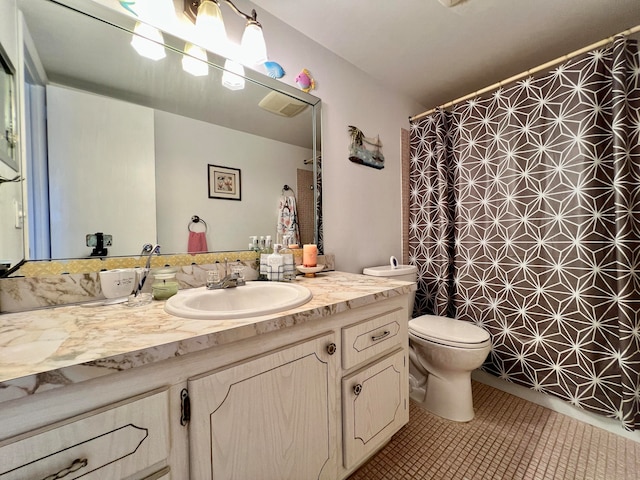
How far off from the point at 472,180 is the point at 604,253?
0.77 meters

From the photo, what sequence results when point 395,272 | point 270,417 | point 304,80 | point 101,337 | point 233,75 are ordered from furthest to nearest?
point 395,272, point 304,80, point 233,75, point 270,417, point 101,337

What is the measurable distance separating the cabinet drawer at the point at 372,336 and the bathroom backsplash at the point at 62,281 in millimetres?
690

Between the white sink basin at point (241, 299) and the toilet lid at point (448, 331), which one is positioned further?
the toilet lid at point (448, 331)

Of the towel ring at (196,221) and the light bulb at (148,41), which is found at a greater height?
the light bulb at (148,41)

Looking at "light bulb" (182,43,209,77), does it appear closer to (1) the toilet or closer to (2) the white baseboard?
(1) the toilet

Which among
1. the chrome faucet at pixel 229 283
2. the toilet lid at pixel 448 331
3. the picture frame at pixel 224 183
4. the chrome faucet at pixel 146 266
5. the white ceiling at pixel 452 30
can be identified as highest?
the white ceiling at pixel 452 30

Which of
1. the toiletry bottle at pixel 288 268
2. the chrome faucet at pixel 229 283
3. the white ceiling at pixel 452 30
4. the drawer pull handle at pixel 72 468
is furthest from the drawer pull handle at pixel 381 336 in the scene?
the white ceiling at pixel 452 30

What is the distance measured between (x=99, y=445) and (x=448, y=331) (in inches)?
59.1

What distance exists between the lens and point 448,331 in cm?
145

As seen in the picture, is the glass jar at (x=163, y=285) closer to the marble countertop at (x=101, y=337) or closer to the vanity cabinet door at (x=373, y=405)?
the marble countertop at (x=101, y=337)

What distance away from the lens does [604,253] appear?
127 centimetres

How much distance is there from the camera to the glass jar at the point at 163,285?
0.91m

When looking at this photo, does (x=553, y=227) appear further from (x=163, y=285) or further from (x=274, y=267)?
(x=163, y=285)

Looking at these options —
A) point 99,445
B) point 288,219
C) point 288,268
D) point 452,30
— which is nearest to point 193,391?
point 99,445
